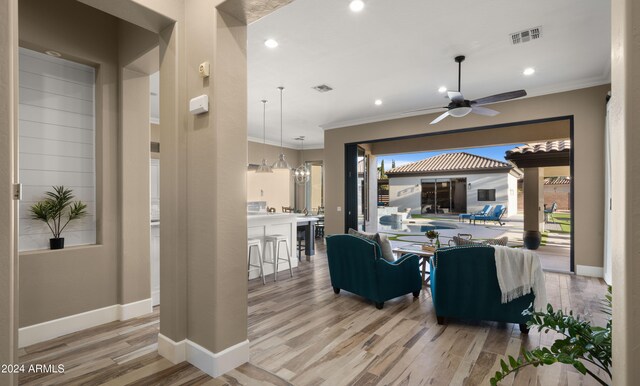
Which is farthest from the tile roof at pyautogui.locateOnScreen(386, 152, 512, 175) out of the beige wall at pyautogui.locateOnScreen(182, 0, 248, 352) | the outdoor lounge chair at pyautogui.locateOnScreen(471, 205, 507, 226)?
the beige wall at pyautogui.locateOnScreen(182, 0, 248, 352)

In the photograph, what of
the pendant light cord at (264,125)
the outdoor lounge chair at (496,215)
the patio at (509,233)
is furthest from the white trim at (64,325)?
the outdoor lounge chair at (496,215)

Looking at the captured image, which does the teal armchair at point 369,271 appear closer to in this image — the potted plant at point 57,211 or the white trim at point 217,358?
the white trim at point 217,358

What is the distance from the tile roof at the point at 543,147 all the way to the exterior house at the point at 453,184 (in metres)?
4.09

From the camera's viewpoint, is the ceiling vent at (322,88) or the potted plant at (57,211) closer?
the potted plant at (57,211)

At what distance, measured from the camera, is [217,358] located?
89.8 inches

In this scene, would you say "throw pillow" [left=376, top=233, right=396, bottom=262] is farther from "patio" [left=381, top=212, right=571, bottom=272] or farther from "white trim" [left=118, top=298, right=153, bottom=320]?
"patio" [left=381, top=212, right=571, bottom=272]

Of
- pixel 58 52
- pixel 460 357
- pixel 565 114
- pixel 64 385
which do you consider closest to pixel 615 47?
pixel 460 357

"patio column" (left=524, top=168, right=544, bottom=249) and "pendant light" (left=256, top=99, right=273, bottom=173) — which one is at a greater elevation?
"pendant light" (left=256, top=99, right=273, bottom=173)

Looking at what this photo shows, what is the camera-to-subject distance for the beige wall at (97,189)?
2.79m

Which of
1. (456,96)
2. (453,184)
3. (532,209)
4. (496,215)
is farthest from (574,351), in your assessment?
(453,184)

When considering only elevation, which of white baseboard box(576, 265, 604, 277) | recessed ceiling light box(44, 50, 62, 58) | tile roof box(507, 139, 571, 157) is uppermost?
recessed ceiling light box(44, 50, 62, 58)

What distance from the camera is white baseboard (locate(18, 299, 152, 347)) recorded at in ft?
9.11

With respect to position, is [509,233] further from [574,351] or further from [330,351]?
[574,351]

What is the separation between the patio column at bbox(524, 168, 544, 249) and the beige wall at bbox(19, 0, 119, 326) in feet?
28.0
